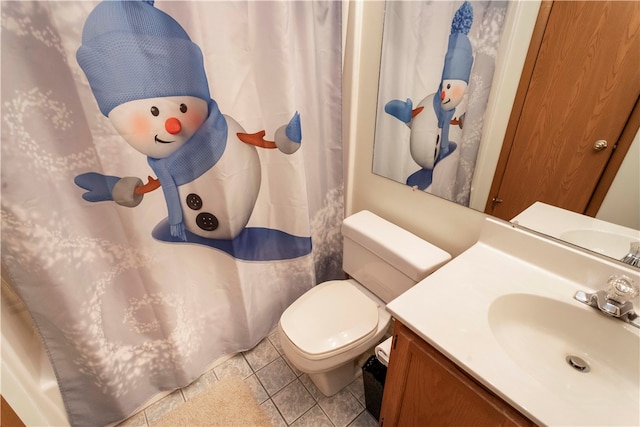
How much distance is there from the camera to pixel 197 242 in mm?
1251

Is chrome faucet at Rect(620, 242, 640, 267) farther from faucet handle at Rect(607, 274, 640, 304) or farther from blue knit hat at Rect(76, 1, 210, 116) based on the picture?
blue knit hat at Rect(76, 1, 210, 116)

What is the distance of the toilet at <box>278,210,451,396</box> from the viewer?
1176 mm

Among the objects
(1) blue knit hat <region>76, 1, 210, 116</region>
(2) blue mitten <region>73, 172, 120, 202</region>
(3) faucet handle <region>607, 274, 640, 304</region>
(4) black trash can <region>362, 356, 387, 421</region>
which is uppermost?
(1) blue knit hat <region>76, 1, 210, 116</region>

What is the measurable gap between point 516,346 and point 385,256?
56 centimetres

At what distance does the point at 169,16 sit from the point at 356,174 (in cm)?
106

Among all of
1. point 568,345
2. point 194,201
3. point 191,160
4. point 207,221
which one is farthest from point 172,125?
point 568,345

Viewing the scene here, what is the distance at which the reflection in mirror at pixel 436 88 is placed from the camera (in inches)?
40.2

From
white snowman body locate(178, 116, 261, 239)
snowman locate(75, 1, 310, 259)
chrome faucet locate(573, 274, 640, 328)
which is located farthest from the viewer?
white snowman body locate(178, 116, 261, 239)

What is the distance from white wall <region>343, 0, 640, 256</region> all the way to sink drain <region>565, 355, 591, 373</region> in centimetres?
41

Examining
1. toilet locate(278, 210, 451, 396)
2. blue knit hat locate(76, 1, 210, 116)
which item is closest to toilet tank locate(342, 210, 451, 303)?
toilet locate(278, 210, 451, 396)

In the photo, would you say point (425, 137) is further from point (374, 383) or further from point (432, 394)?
point (374, 383)

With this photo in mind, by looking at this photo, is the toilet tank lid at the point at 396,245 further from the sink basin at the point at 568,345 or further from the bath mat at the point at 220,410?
the bath mat at the point at 220,410

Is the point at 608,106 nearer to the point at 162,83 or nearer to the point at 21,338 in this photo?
the point at 162,83

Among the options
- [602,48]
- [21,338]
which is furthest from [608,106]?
[21,338]
